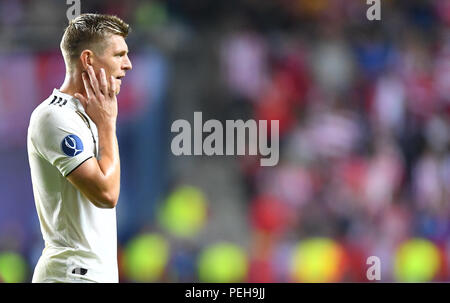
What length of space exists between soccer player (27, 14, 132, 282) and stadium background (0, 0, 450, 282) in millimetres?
4038

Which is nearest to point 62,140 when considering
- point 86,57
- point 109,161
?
point 109,161

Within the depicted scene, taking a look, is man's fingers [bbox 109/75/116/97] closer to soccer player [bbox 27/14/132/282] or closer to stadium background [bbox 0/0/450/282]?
soccer player [bbox 27/14/132/282]

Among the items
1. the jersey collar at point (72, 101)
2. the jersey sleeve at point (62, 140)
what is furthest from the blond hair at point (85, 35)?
the jersey sleeve at point (62, 140)

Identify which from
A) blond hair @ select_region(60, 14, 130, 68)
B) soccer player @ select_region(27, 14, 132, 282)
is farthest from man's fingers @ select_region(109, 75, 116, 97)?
blond hair @ select_region(60, 14, 130, 68)

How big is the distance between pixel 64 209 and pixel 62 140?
0.21m

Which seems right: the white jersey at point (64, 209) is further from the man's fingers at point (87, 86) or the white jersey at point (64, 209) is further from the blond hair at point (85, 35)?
the blond hair at point (85, 35)

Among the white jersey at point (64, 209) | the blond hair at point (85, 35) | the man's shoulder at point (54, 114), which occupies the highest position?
the blond hair at point (85, 35)

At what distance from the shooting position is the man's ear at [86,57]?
296 cm

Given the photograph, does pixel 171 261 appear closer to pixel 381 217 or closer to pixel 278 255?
pixel 278 255

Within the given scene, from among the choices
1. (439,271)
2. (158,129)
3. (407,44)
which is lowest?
(439,271)

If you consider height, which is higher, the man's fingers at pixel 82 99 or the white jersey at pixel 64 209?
the man's fingers at pixel 82 99
